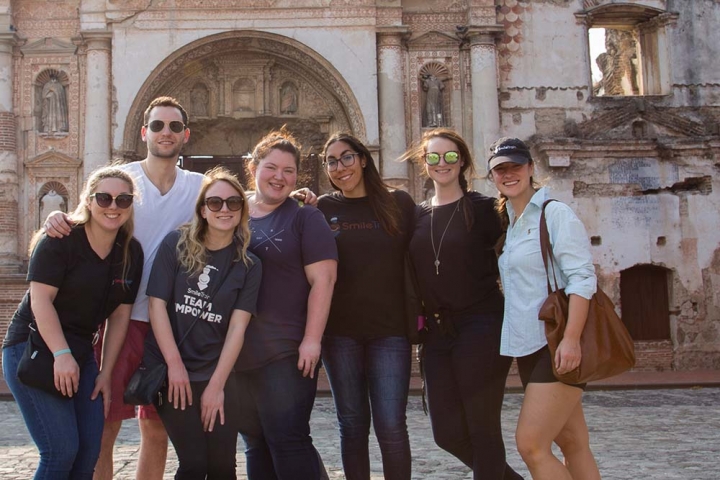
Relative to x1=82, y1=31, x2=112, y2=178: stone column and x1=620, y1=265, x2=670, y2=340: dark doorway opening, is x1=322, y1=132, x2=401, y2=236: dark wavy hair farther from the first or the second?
x1=620, y1=265, x2=670, y2=340: dark doorway opening

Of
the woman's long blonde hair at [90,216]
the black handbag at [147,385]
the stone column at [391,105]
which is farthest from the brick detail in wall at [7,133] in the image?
the black handbag at [147,385]

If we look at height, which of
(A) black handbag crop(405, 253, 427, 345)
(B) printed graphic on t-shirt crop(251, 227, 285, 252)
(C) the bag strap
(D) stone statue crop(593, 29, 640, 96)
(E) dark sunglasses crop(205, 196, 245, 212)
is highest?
(D) stone statue crop(593, 29, 640, 96)

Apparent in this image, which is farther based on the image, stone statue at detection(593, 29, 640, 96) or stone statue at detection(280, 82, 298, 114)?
stone statue at detection(593, 29, 640, 96)

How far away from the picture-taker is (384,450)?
456 cm

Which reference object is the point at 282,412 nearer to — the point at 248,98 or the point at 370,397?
the point at 370,397

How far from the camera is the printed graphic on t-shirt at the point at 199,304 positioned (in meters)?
4.23

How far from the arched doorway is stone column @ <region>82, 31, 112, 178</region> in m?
0.60

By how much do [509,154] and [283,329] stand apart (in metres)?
1.58

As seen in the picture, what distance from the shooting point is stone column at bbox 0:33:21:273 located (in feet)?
48.3

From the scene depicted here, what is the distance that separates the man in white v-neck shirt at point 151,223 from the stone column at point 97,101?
34.0 ft

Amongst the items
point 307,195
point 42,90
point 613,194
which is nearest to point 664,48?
point 613,194

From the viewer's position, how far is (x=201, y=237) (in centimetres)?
438

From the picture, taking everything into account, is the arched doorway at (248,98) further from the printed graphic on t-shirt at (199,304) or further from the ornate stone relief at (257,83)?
the printed graphic on t-shirt at (199,304)

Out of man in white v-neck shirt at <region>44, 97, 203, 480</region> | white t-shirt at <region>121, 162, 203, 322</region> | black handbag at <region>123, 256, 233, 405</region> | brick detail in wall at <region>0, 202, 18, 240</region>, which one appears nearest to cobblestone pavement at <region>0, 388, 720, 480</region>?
man in white v-neck shirt at <region>44, 97, 203, 480</region>
